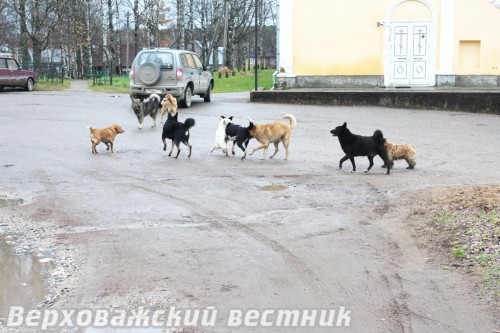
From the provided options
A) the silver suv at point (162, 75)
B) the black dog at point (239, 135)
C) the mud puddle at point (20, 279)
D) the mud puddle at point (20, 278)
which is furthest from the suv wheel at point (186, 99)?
the mud puddle at point (20, 279)

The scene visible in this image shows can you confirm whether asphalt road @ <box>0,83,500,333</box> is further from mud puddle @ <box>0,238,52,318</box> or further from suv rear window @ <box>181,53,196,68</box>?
suv rear window @ <box>181,53,196,68</box>

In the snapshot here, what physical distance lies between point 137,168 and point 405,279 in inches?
260

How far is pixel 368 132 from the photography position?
55.9 ft

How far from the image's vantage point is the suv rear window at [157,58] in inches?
885

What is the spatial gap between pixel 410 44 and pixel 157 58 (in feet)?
34.3

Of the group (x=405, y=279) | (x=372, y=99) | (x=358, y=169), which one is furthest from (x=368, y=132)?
(x=405, y=279)

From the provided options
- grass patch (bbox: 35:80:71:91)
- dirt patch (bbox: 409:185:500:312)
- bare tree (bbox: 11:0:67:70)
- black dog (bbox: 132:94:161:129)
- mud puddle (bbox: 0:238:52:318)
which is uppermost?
bare tree (bbox: 11:0:67:70)

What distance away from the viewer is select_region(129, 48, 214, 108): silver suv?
22.0m

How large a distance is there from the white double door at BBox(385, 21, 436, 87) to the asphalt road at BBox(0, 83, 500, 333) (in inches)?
449

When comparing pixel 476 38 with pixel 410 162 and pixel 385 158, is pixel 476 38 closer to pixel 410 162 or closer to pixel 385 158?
pixel 410 162

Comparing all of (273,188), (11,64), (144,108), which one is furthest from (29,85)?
(273,188)

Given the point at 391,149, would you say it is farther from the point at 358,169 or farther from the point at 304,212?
the point at 304,212

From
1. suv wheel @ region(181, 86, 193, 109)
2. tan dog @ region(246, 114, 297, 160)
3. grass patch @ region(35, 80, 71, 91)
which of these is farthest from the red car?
tan dog @ region(246, 114, 297, 160)

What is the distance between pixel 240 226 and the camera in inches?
323
